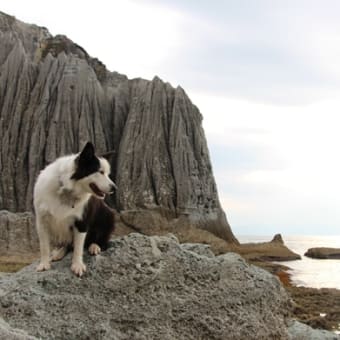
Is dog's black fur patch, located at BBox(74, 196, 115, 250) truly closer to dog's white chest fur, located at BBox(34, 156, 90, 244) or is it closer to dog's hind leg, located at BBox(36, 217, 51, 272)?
dog's white chest fur, located at BBox(34, 156, 90, 244)

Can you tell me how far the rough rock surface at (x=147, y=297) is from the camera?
19.3ft

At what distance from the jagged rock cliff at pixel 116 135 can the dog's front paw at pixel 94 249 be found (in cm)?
3382

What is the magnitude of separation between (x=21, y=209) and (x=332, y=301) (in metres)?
25.9

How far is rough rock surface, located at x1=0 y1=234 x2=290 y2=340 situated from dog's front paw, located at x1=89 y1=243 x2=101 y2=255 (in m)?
0.07

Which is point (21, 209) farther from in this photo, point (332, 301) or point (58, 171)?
point (58, 171)

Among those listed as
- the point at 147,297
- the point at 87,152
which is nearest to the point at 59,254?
the point at 147,297

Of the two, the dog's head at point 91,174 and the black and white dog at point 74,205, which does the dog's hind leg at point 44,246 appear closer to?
the black and white dog at point 74,205

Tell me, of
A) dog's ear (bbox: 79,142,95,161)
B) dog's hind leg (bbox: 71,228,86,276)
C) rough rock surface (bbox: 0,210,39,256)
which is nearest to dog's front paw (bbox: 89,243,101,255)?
Result: dog's hind leg (bbox: 71,228,86,276)

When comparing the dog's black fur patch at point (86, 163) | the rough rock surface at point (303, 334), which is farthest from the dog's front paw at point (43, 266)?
the rough rock surface at point (303, 334)

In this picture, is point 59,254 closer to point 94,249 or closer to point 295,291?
point 94,249

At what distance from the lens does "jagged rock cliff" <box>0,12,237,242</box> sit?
42688 millimetres

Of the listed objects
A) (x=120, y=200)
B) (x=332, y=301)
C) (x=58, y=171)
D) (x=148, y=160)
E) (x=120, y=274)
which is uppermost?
(x=148, y=160)

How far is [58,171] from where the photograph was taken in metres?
6.32

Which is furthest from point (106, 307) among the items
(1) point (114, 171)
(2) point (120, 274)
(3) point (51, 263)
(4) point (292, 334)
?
(1) point (114, 171)
